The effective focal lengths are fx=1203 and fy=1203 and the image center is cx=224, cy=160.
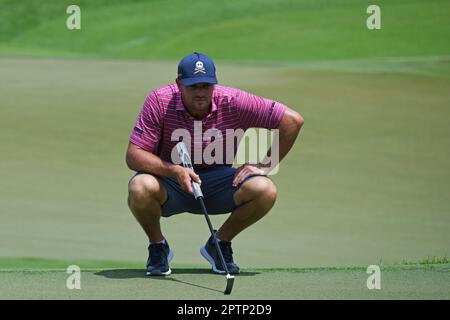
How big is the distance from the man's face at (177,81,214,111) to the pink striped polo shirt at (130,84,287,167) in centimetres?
7

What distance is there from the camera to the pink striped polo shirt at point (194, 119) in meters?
5.89

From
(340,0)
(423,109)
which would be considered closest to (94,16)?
(340,0)

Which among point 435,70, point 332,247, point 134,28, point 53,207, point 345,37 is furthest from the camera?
point 134,28

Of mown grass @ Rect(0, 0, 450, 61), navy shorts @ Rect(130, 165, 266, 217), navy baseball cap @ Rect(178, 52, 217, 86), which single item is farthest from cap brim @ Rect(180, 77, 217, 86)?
mown grass @ Rect(0, 0, 450, 61)

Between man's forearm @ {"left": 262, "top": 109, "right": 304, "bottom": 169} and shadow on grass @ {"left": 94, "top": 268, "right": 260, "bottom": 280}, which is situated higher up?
man's forearm @ {"left": 262, "top": 109, "right": 304, "bottom": 169}

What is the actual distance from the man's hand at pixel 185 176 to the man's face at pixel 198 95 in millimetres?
320

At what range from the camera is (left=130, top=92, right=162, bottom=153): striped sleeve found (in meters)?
5.88

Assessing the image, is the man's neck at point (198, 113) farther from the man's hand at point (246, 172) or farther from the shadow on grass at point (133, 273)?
the shadow on grass at point (133, 273)

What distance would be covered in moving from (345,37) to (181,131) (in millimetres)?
15838

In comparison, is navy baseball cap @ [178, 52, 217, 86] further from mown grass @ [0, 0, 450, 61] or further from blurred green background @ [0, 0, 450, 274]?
mown grass @ [0, 0, 450, 61]

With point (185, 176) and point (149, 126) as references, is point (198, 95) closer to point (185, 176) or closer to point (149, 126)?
point (149, 126)

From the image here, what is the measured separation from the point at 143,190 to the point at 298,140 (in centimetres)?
Result: 781

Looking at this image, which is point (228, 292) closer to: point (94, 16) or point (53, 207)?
point (53, 207)

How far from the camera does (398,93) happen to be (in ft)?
51.3
